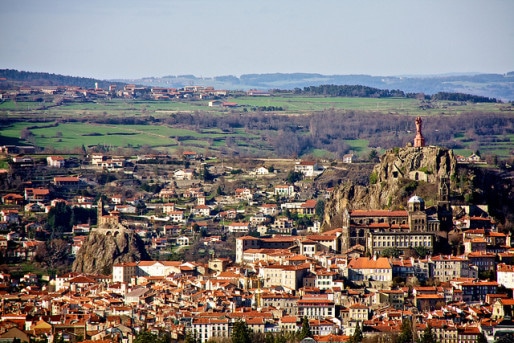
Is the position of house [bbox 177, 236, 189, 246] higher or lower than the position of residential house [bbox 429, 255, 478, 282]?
lower

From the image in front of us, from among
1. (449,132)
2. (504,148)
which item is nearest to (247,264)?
(504,148)

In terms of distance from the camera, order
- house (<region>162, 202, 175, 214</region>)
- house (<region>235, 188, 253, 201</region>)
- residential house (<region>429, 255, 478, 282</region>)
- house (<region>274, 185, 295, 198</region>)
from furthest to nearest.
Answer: house (<region>274, 185, 295, 198</region>), house (<region>235, 188, 253, 201</region>), house (<region>162, 202, 175, 214</region>), residential house (<region>429, 255, 478, 282</region>)

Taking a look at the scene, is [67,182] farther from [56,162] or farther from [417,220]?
[417,220]

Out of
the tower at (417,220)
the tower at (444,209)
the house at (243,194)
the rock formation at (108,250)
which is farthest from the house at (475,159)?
the tower at (417,220)

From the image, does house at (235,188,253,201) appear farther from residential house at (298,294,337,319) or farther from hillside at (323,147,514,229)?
residential house at (298,294,337,319)

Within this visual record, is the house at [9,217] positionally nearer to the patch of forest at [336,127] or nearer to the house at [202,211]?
the house at [202,211]

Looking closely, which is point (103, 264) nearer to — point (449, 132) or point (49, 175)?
point (49, 175)

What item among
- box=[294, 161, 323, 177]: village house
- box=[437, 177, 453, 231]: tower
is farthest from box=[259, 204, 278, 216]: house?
box=[437, 177, 453, 231]: tower
